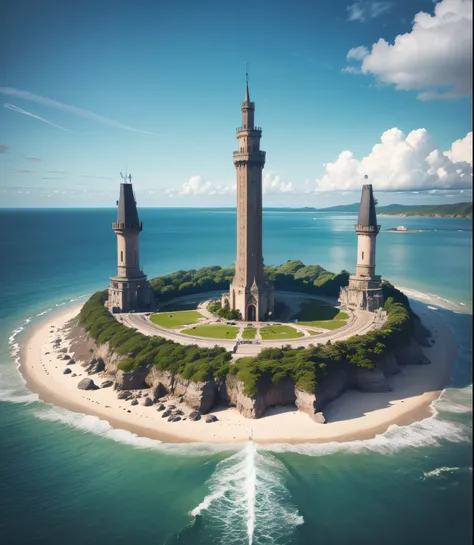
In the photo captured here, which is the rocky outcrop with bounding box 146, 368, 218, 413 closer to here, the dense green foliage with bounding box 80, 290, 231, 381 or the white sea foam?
the dense green foliage with bounding box 80, 290, 231, 381

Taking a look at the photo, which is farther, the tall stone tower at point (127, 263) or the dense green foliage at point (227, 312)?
the tall stone tower at point (127, 263)

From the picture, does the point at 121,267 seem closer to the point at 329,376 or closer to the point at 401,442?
the point at 329,376

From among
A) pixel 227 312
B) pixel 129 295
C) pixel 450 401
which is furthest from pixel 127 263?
pixel 450 401

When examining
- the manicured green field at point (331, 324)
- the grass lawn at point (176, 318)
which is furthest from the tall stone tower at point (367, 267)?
the grass lawn at point (176, 318)

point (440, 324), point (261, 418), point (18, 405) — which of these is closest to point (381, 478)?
point (261, 418)

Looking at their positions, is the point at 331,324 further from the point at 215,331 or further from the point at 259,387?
the point at 259,387

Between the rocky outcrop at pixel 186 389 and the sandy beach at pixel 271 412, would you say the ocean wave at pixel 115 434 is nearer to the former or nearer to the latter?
the sandy beach at pixel 271 412
